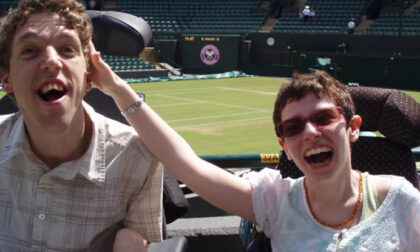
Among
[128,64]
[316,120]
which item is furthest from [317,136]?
[128,64]

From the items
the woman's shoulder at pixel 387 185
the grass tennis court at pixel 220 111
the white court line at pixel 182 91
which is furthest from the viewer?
the white court line at pixel 182 91

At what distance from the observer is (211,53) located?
79.5 feet

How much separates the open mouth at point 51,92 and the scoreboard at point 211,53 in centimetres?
2225

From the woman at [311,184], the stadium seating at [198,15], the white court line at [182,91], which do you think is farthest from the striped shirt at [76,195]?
the stadium seating at [198,15]

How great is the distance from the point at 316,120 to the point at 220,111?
11357mm

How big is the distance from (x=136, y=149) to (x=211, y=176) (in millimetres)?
302

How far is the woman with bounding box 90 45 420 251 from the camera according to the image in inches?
83.1

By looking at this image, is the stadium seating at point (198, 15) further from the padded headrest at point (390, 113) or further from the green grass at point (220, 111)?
the padded headrest at point (390, 113)

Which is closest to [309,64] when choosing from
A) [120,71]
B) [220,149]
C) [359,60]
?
[359,60]

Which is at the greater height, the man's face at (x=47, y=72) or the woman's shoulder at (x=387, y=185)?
the man's face at (x=47, y=72)

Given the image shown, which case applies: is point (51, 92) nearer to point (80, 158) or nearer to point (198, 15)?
point (80, 158)

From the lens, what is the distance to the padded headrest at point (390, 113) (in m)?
2.75

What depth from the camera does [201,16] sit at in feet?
97.5

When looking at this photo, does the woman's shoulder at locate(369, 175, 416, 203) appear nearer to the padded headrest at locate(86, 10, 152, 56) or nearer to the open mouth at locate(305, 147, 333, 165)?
the open mouth at locate(305, 147, 333, 165)
